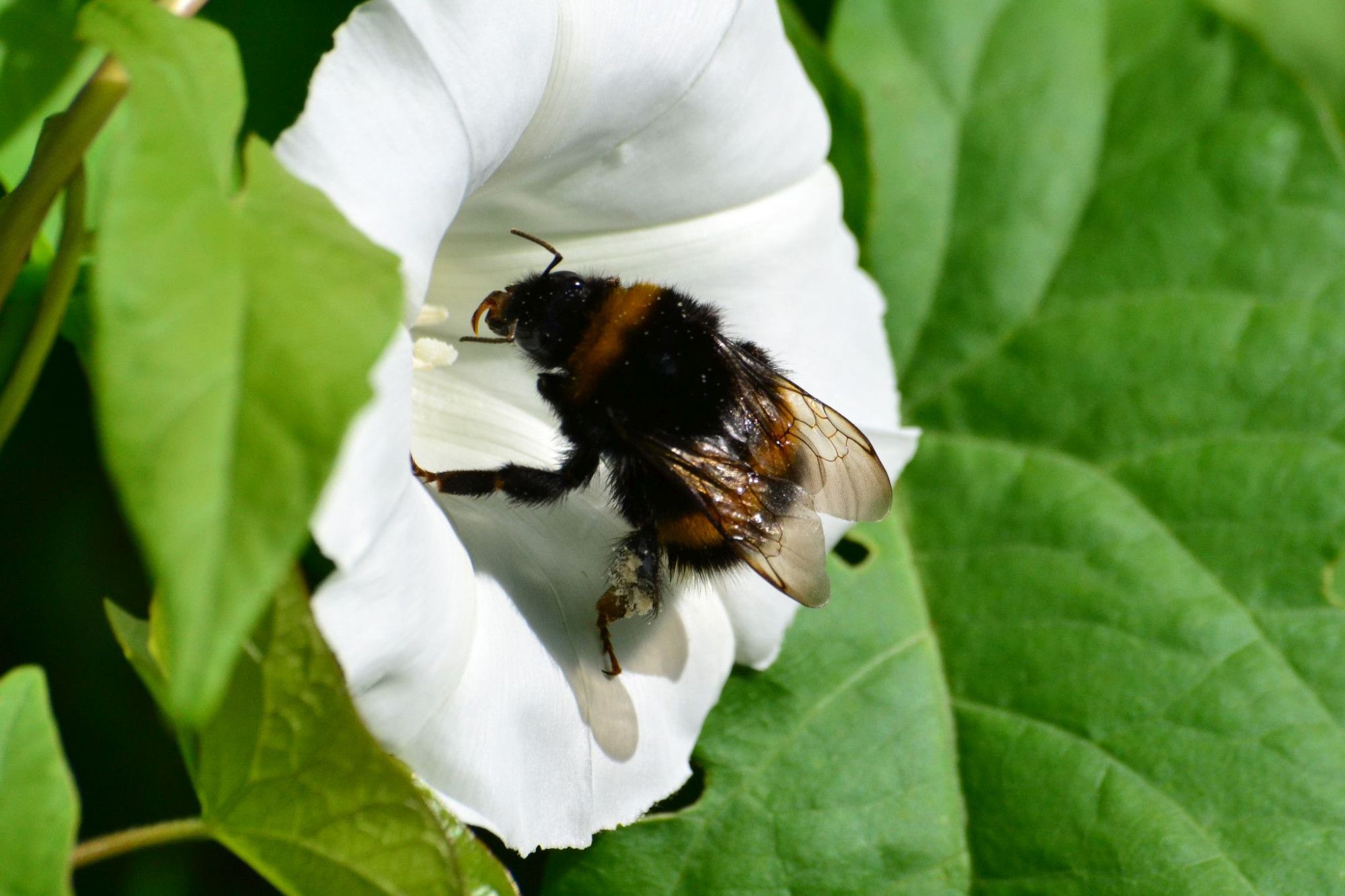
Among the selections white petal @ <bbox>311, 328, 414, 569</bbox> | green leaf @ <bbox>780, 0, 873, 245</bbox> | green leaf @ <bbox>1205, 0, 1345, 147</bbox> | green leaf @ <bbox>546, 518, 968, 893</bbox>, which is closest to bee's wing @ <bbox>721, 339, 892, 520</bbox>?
green leaf @ <bbox>546, 518, 968, 893</bbox>

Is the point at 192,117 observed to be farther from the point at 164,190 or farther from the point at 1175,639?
the point at 1175,639

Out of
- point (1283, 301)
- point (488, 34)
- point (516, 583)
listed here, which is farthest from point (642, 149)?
point (1283, 301)

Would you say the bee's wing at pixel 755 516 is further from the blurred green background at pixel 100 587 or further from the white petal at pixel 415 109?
the blurred green background at pixel 100 587

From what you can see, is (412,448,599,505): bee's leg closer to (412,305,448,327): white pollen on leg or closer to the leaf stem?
(412,305,448,327): white pollen on leg

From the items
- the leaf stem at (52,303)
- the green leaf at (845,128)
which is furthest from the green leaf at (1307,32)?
the leaf stem at (52,303)

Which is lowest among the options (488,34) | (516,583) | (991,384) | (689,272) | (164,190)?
A: (991,384)

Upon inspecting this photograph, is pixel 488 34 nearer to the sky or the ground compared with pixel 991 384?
nearer to the sky
